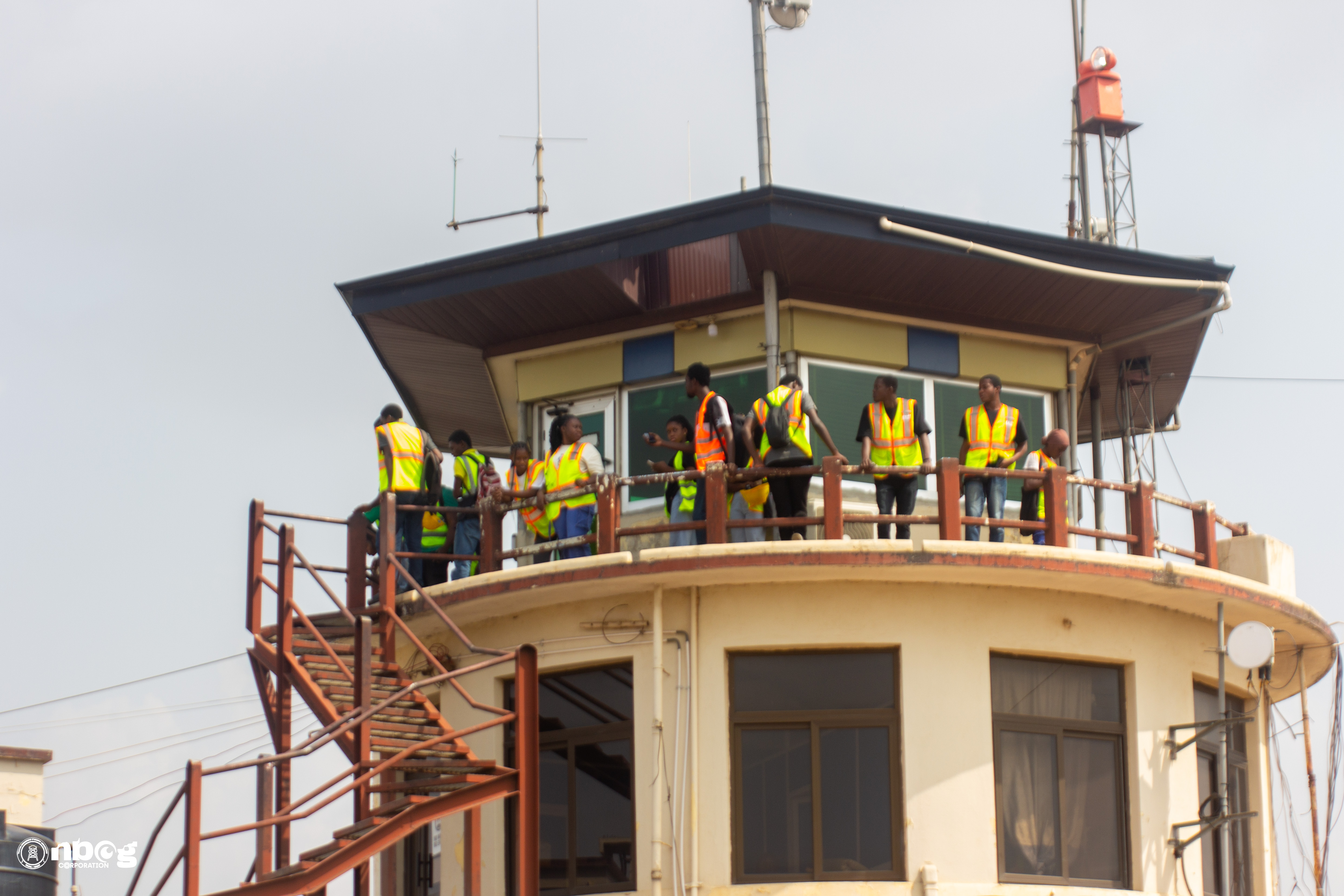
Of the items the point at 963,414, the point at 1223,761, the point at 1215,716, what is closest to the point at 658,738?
the point at 1223,761

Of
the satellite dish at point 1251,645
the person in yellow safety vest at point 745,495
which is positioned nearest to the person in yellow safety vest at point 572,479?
the person in yellow safety vest at point 745,495

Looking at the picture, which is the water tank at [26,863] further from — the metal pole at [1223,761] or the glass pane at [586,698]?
the metal pole at [1223,761]

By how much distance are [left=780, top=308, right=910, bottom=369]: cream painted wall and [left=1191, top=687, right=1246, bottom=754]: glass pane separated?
4.93m

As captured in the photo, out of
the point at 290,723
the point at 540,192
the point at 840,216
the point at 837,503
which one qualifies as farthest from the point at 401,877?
the point at 540,192

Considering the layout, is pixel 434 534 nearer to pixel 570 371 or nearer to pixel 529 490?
pixel 529 490

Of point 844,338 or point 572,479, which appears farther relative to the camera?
point 844,338

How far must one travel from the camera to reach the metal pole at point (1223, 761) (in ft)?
57.7

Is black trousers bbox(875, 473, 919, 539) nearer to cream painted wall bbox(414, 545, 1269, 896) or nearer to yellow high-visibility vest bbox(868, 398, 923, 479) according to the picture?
yellow high-visibility vest bbox(868, 398, 923, 479)

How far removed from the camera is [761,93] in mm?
21625

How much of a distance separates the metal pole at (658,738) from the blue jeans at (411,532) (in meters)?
3.06

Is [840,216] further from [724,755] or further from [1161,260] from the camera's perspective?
[724,755]

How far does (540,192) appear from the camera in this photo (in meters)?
25.4

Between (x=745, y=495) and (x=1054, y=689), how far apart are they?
368 cm

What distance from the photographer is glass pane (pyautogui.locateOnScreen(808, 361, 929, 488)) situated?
19719mm
